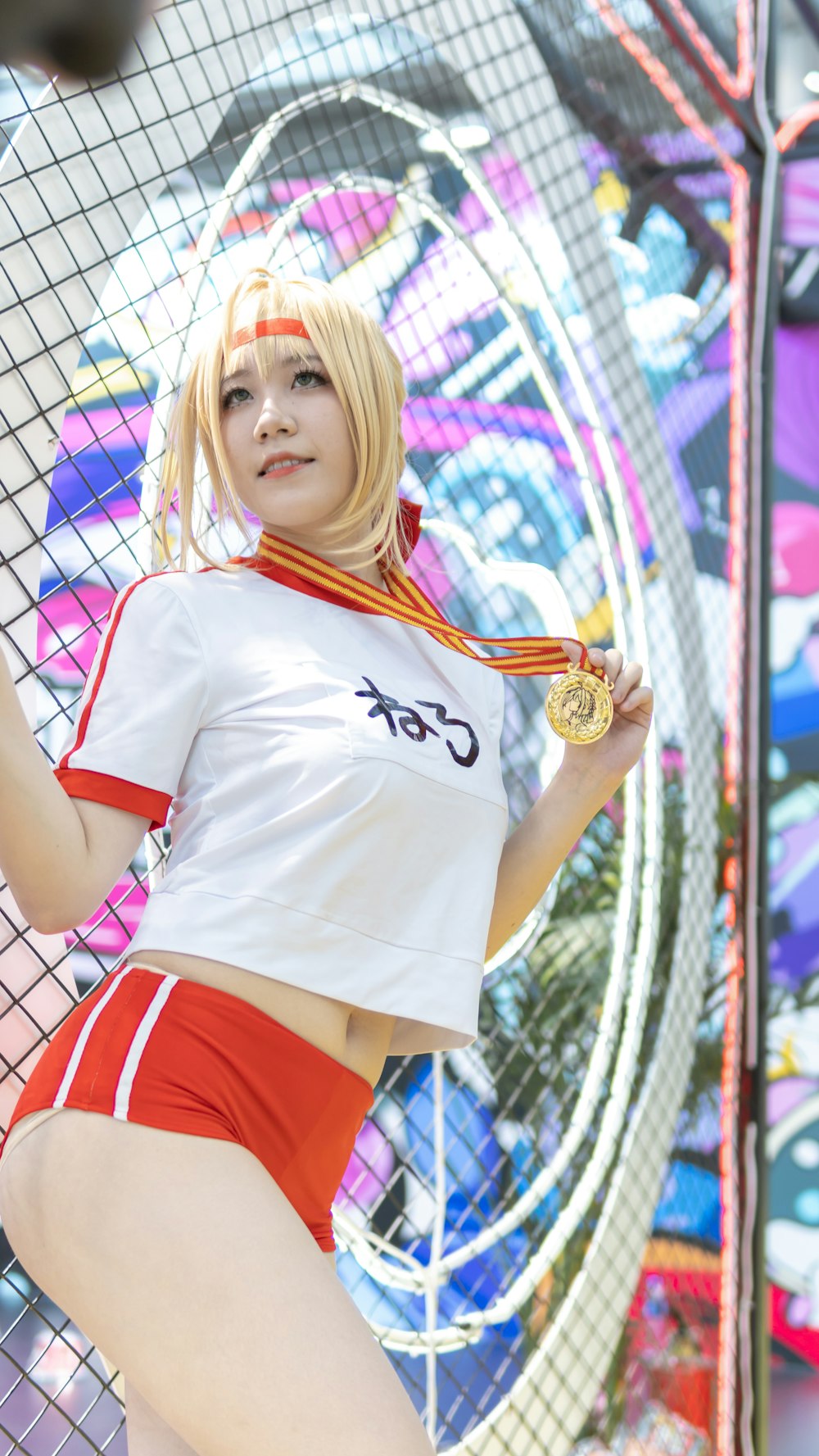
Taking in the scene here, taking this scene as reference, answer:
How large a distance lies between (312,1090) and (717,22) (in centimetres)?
227

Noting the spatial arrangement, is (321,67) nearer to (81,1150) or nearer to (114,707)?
(114,707)

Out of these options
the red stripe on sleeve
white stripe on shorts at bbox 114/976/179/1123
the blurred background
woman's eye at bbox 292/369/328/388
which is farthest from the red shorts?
the blurred background

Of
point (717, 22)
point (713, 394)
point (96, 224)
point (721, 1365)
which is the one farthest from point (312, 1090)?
point (717, 22)

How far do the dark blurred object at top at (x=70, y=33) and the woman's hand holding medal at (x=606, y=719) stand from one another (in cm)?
62

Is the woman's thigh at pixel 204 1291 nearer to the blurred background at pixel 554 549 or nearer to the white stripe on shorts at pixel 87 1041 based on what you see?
the white stripe on shorts at pixel 87 1041

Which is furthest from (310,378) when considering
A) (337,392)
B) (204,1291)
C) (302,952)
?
(204,1291)

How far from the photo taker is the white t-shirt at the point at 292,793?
681 millimetres

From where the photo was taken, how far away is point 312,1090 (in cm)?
69

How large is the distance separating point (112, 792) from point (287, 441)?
267 millimetres

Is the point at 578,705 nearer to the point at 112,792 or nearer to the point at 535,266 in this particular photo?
the point at 112,792

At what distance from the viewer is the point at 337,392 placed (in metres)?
0.82

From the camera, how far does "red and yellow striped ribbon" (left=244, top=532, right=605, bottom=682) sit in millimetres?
816

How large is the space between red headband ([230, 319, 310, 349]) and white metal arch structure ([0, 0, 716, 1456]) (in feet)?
0.64

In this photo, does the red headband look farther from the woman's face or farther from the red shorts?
the red shorts
